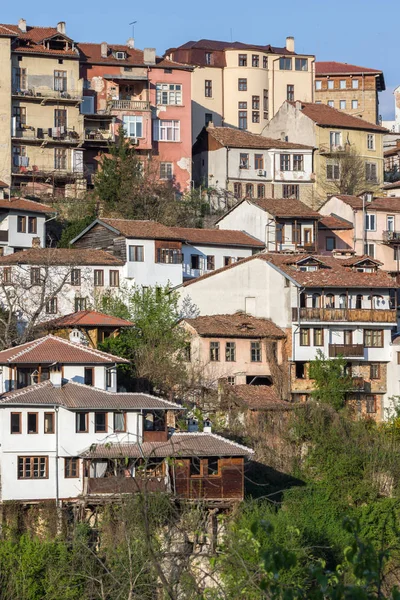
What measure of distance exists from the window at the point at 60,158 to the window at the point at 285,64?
57.9ft

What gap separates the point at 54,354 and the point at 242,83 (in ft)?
125

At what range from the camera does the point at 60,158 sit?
63.9 meters

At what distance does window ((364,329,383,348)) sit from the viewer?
47.8 metres

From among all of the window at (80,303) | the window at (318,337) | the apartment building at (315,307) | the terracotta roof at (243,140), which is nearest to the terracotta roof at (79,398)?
the apartment building at (315,307)

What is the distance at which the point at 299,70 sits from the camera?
7575 cm

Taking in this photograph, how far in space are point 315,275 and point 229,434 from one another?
9009 millimetres

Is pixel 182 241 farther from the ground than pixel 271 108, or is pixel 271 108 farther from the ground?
pixel 271 108

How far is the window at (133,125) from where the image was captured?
65.9 metres

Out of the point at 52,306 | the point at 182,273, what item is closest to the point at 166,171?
the point at 182,273

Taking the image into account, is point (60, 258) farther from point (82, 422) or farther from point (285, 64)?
point (285, 64)

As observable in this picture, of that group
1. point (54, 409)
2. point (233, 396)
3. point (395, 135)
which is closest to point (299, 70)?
point (395, 135)

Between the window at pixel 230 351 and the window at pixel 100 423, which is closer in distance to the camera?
the window at pixel 100 423

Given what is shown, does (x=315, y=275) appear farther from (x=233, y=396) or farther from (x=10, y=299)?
(x=10, y=299)

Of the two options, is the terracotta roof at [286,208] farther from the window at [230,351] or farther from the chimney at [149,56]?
the chimney at [149,56]
